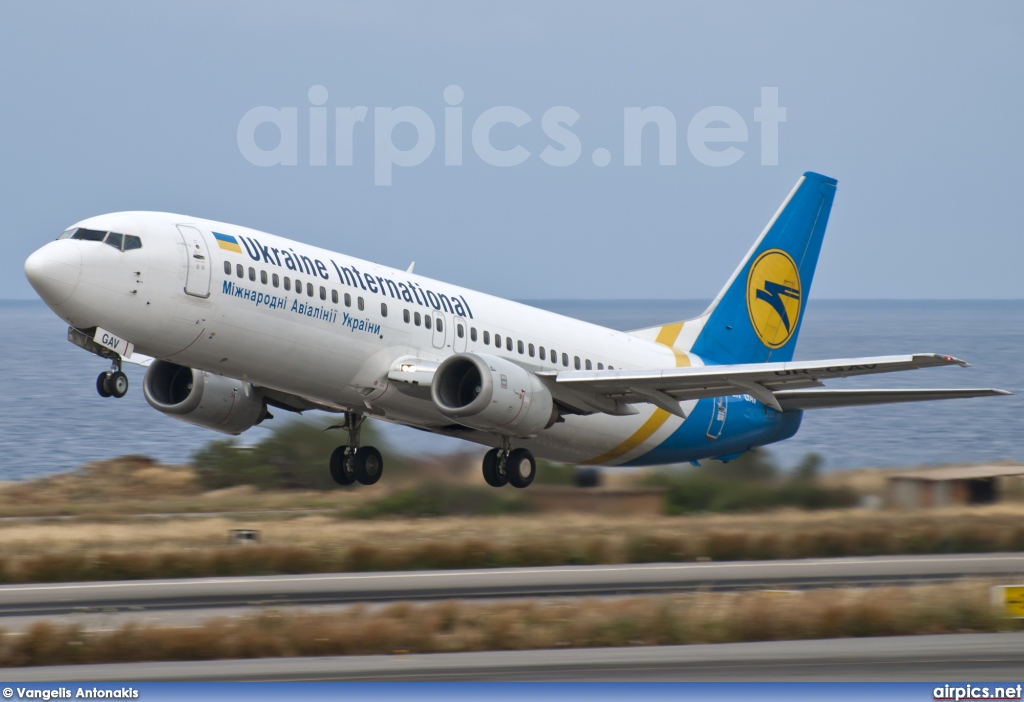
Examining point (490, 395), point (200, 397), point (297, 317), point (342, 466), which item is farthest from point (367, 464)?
point (297, 317)

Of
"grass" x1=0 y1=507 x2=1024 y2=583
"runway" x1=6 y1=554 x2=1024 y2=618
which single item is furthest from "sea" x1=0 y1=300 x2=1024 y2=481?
"runway" x1=6 y1=554 x2=1024 y2=618

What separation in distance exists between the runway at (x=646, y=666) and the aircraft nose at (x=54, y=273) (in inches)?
291

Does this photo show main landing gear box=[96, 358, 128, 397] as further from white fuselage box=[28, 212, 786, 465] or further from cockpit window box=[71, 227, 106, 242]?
cockpit window box=[71, 227, 106, 242]

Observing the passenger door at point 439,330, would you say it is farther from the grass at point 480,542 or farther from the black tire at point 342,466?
the grass at point 480,542

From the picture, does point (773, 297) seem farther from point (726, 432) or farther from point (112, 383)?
point (112, 383)

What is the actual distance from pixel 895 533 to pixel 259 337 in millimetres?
15289

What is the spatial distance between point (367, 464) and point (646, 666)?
553 inches

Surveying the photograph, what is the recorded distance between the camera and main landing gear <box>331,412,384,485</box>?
2789 centimetres

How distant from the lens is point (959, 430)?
75062 millimetres

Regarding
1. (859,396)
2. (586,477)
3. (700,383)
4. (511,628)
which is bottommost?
(511,628)

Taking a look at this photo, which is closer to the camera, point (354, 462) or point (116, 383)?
point (116, 383)

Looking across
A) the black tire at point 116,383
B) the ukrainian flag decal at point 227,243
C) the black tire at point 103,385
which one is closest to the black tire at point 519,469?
the ukrainian flag decal at point 227,243

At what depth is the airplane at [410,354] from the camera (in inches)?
850

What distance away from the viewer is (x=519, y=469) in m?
26.6
